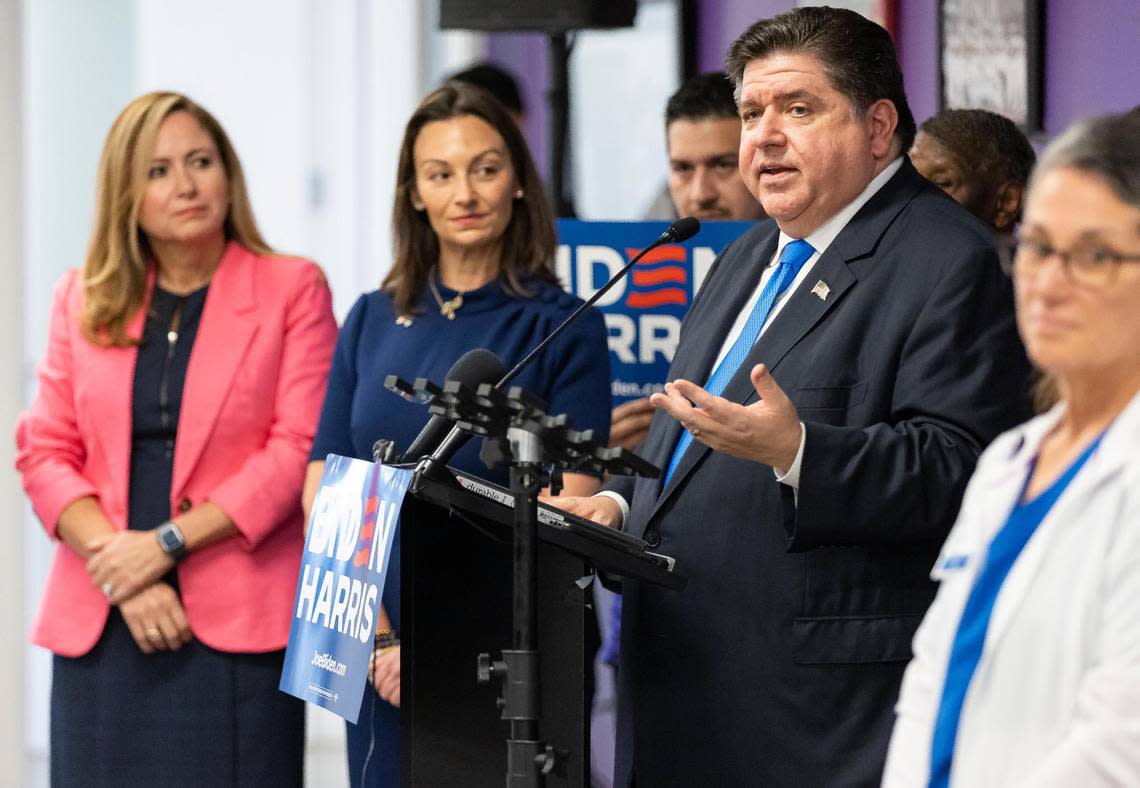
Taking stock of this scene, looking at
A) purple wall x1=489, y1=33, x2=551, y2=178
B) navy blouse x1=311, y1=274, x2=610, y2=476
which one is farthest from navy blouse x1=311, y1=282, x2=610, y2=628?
purple wall x1=489, y1=33, x2=551, y2=178

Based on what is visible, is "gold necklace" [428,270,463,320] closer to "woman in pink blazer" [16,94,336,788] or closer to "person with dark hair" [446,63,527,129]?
"woman in pink blazer" [16,94,336,788]

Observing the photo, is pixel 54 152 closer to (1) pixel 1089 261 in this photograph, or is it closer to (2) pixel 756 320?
(2) pixel 756 320

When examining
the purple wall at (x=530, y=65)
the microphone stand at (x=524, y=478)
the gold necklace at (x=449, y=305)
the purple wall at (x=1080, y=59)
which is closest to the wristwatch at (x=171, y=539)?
the gold necklace at (x=449, y=305)

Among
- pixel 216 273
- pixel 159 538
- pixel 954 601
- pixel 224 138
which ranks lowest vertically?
pixel 159 538

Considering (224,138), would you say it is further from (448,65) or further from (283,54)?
(448,65)

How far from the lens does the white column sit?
470 centimetres

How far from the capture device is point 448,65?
9070mm

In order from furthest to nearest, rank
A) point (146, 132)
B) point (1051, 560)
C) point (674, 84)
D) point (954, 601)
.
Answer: point (674, 84), point (146, 132), point (954, 601), point (1051, 560)

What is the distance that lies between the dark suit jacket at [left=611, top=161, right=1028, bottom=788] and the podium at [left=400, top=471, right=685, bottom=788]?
0.42 feet

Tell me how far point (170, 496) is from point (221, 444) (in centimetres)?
15

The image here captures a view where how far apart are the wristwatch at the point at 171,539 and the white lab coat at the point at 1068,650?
85.1 inches

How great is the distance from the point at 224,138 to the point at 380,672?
4.37ft

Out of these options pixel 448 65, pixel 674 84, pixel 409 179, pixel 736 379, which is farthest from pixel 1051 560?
pixel 448 65

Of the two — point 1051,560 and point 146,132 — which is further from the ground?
point 146,132
